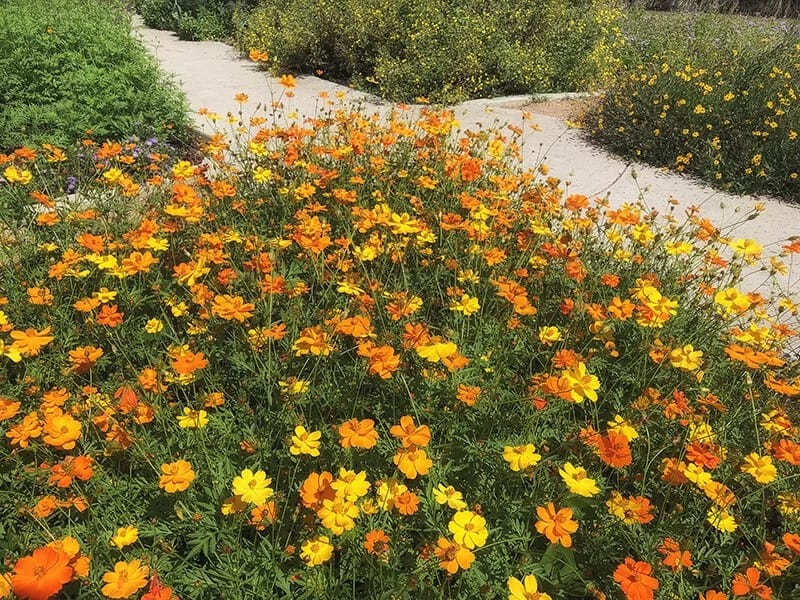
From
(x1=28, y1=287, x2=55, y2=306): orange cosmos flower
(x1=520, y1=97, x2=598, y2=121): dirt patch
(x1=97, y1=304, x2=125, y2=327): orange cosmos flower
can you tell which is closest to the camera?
(x1=97, y1=304, x2=125, y2=327): orange cosmos flower

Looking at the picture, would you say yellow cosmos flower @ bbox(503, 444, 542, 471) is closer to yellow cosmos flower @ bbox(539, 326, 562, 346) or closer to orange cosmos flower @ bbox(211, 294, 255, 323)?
yellow cosmos flower @ bbox(539, 326, 562, 346)

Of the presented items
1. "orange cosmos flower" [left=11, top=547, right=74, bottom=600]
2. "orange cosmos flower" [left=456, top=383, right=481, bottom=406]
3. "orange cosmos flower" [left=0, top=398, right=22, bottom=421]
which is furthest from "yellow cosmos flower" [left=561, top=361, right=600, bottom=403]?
"orange cosmos flower" [left=0, top=398, right=22, bottom=421]

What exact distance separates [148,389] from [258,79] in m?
6.80

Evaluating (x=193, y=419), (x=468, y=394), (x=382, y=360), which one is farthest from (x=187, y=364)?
(x=468, y=394)

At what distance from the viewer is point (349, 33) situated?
7730mm

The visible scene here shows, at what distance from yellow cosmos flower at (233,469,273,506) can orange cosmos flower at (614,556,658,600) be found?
82cm

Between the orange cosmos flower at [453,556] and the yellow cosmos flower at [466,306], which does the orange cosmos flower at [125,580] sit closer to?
the orange cosmos flower at [453,556]

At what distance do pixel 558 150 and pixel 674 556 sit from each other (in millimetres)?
4886

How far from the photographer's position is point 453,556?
1274 millimetres

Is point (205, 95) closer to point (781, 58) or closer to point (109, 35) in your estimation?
point (109, 35)

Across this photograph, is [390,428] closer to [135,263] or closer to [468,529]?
[468,529]

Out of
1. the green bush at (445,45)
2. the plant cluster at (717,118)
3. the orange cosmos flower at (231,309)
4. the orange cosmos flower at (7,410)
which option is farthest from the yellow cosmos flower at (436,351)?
the green bush at (445,45)

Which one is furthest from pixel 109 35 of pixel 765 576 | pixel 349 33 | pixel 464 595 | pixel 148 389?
pixel 765 576

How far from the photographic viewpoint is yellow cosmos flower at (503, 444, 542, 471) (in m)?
1.47
